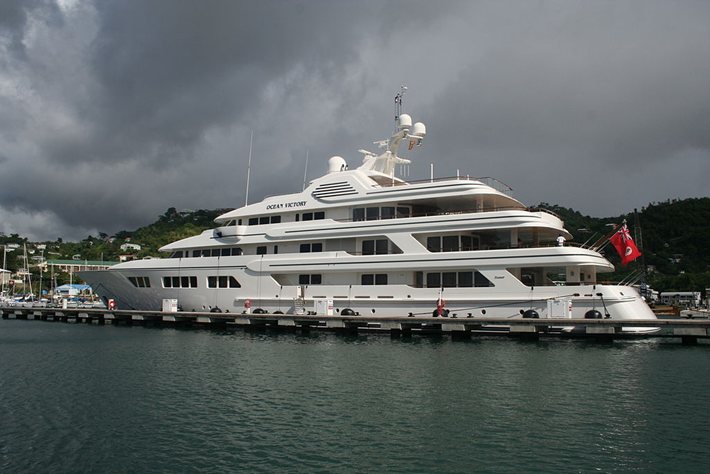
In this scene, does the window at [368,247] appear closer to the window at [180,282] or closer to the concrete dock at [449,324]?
the concrete dock at [449,324]

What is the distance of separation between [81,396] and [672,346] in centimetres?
2098

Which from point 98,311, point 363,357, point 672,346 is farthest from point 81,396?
point 98,311

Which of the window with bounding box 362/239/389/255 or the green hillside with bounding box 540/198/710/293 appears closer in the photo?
the window with bounding box 362/239/389/255

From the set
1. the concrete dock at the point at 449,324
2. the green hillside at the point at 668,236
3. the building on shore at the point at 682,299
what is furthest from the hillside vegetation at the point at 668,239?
the concrete dock at the point at 449,324

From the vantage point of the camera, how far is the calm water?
9672 millimetres

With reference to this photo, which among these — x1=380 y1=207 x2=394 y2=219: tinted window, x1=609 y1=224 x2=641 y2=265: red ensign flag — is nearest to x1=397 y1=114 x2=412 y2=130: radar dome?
x1=380 y1=207 x2=394 y2=219: tinted window

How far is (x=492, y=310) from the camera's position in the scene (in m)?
24.6

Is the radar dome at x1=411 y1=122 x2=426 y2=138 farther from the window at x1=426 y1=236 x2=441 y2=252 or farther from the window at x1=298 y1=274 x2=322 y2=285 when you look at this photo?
the window at x1=298 y1=274 x2=322 y2=285

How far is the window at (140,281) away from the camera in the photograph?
34.3 metres

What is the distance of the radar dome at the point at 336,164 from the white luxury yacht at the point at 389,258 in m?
0.08

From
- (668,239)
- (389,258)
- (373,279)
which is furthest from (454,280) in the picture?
(668,239)

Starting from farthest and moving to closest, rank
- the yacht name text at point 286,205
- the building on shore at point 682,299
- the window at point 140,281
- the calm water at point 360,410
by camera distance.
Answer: the building on shore at point 682,299, the window at point 140,281, the yacht name text at point 286,205, the calm water at point 360,410

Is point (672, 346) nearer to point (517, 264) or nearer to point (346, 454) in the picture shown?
point (517, 264)

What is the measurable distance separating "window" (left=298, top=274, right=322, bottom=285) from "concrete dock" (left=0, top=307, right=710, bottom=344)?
1.95 meters
